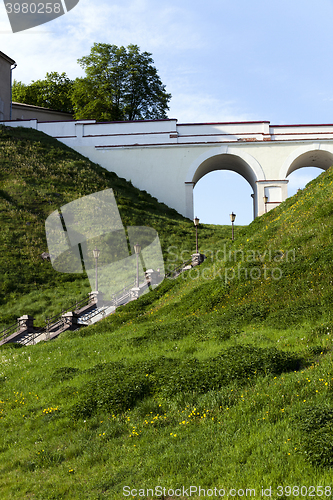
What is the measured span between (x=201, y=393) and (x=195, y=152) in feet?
128

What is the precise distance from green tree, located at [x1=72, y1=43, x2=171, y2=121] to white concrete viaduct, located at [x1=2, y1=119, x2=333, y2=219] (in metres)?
8.32

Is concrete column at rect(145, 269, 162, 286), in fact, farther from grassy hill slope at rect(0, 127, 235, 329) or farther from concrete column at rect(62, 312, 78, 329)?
concrete column at rect(62, 312, 78, 329)

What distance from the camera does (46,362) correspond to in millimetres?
12984

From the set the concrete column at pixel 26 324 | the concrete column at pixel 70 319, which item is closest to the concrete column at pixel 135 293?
the concrete column at pixel 70 319

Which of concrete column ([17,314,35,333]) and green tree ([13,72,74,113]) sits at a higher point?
green tree ([13,72,74,113])

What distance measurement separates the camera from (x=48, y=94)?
62562mm

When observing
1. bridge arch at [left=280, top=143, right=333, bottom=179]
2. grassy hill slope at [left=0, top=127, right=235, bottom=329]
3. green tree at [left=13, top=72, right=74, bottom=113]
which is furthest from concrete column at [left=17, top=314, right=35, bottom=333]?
green tree at [left=13, top=72, right=74, bottom=113]

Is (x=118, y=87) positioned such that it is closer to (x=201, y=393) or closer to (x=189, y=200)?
(x=189, y=200)

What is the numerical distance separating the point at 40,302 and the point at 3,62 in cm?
3718

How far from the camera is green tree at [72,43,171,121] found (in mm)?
53125

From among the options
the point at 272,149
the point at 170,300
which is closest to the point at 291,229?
the point at 170,300

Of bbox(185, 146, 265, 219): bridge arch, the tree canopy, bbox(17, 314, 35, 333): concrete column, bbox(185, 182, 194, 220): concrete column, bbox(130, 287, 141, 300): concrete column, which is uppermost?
the tree canopy

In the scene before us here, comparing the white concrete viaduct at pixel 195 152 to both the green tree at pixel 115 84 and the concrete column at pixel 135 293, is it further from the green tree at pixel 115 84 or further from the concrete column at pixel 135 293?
the concrete column at pixel 135 293

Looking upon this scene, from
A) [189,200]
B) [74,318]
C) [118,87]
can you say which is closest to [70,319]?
[74,318]
